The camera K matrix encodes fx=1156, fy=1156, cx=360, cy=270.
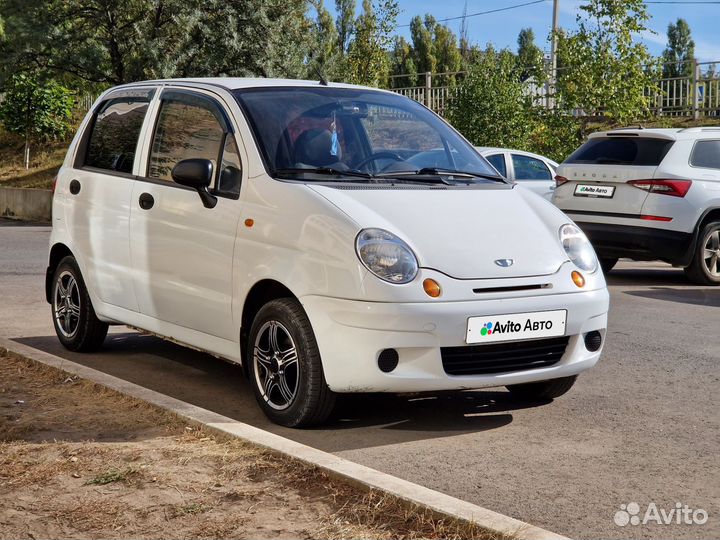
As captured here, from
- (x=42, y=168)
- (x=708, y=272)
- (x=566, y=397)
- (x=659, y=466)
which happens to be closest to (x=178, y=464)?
(x=659, y=466)

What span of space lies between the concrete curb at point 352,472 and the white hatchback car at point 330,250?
1.62 feet

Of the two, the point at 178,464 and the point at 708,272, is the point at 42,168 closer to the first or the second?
the point at 708,272

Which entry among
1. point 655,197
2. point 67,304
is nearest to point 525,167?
point 655,197

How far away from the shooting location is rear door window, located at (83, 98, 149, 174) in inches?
296

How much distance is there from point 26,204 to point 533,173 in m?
13.1

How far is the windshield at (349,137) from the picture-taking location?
6.38 m

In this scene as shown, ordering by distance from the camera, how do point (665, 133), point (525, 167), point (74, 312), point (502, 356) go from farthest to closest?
point (525, 167) < point (665, 133) < point (74, 312) < point (502, 356)

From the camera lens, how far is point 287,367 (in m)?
6.00

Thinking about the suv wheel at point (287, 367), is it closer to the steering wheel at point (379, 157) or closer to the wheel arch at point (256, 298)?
the wheel arch at point (256, 298)

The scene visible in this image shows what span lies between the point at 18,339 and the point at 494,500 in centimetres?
514

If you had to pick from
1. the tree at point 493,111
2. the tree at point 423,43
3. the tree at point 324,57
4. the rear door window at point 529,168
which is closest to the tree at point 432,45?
the tree at point 423,43

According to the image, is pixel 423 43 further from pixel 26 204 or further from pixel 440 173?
pixel 440 173

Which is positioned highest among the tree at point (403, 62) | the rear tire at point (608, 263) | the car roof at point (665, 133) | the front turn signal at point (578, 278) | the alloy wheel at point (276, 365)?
the tree at point (403, 62)

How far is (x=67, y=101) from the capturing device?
37969mm
